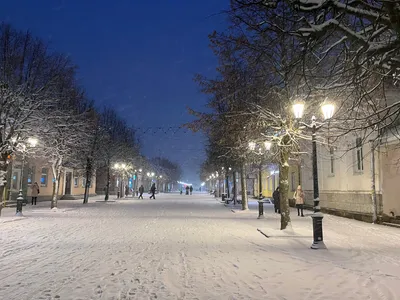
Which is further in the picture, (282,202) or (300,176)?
(300,176)

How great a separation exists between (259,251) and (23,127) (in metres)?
15.1

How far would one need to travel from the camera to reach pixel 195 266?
7867mm

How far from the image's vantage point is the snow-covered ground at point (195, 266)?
19.4 feet

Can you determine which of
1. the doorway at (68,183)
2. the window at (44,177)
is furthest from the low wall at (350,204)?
the doorway at (68,183)

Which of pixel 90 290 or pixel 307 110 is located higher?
pixel 307 110

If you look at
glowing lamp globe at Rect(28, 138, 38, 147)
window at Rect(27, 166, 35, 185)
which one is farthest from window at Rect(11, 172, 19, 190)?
glowing lamp globe at Rect(28, 138, 38, 147)

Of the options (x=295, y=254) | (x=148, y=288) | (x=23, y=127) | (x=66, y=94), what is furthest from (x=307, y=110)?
(x=66, y=94)

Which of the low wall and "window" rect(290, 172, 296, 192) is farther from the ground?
"window" rect(290, 172, 296, 192)

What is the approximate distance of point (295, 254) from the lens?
942cm

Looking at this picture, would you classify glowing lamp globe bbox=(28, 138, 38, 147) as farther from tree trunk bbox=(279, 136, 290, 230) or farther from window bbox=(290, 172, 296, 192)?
window bbox=(290, 172, 296, 192)

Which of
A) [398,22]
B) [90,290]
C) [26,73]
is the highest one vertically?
[26,73]

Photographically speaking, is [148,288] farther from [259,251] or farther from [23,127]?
[23,127]

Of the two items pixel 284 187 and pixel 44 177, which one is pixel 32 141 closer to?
pixel 284 187

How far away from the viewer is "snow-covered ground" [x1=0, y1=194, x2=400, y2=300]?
5.92 metres
